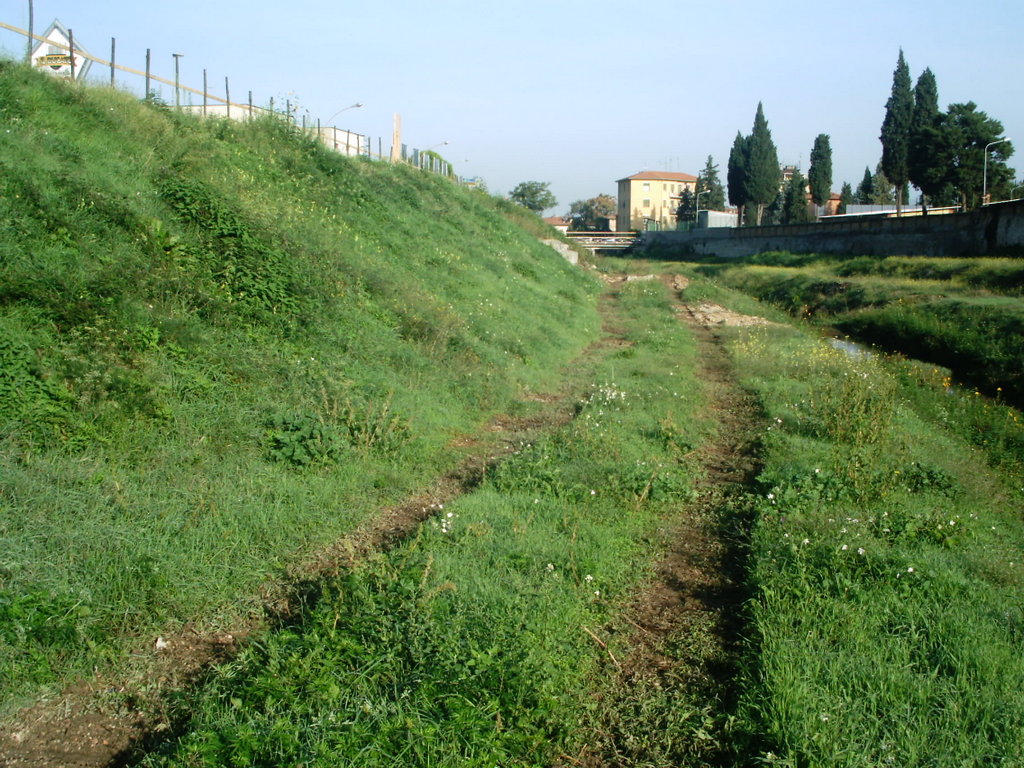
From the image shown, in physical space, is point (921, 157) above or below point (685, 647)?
above

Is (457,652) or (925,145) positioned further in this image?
(925,145)

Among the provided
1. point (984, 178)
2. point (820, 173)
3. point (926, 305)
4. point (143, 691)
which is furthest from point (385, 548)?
point (820, 173)

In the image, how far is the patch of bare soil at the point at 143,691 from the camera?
3.46 meters

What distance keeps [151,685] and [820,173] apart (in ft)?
239

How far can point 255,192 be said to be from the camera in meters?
12.3

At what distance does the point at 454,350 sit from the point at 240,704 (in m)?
7.71

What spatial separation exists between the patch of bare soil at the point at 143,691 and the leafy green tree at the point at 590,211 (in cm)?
9966

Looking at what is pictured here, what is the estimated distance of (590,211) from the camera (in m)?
112

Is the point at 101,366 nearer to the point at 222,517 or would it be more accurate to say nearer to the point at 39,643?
the point at 222,517

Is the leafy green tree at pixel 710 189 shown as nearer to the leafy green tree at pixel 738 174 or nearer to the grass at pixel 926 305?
the leafy green tree at pixel 738 174

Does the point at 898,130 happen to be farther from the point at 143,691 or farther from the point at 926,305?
the point at 143,691

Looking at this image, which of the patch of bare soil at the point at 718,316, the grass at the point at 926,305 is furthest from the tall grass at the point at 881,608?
the patch of bare soil at the point at 718,316

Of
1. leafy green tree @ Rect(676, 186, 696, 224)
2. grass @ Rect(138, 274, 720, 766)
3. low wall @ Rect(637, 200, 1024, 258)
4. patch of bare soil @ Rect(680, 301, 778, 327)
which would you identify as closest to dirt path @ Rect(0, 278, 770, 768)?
grass @ Rect(138, 274, 720, 766)

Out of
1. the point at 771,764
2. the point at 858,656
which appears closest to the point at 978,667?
the point at 858,656
